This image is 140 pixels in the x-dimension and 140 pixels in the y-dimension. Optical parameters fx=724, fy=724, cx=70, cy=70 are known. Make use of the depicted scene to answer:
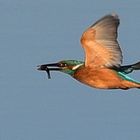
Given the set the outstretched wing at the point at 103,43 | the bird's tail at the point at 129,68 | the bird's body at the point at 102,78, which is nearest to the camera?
the outstretched wing at the point at 103,43

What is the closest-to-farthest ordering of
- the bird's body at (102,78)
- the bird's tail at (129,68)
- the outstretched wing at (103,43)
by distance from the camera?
the outstretched wing at (103,43), the bird's body at (102,78), the bird's tail at (129,68)

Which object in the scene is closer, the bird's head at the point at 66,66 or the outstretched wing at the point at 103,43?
the outstretched wing at the point at 103,43

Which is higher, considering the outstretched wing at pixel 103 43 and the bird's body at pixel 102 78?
the outstretched wing at pixel 103 43

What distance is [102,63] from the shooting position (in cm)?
780

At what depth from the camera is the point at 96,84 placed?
7.91 metres

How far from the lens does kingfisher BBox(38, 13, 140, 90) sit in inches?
285

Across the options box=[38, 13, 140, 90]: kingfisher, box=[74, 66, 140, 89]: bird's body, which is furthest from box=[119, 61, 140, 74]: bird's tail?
box=[74, 66, 140, 89]: bird's body

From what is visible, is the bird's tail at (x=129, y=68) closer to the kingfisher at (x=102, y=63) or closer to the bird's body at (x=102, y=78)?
the kingfisher at (x=102, y=63)

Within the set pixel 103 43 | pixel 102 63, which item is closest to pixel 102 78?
pixel 102 63

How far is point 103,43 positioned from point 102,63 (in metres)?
0.38

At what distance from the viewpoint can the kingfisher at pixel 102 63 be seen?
7242 millimetres

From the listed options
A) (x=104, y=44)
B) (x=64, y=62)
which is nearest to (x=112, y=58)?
(x=104, y=44)

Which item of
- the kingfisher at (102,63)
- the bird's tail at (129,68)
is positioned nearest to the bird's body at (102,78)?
the kingfisher at (102,63)

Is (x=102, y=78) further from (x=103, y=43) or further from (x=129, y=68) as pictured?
(x=103, y=43)
